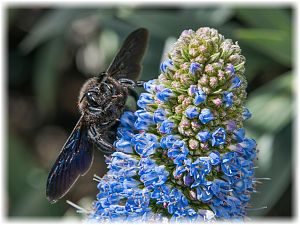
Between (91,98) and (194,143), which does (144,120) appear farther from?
Result: (91,98)

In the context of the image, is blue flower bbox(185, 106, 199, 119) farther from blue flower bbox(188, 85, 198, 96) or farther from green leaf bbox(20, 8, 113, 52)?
green leaf bbox(20, 8, 113, 52)

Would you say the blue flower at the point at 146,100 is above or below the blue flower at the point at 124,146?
above

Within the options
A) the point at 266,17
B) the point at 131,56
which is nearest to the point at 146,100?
the point at 131,56

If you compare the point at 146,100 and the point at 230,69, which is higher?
the point at 230,69

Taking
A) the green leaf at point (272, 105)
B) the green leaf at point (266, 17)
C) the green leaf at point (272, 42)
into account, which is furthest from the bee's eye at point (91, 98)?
the green leaf at point (266, 17)

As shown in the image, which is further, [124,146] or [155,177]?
[124,146]

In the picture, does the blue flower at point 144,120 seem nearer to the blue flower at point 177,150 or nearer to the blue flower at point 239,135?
the blue flower at point 177,150
